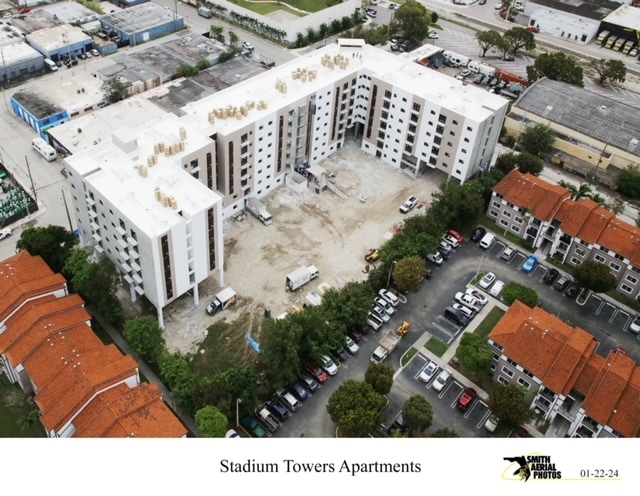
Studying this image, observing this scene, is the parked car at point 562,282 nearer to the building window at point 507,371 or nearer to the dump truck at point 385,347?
the building window at point 507,371

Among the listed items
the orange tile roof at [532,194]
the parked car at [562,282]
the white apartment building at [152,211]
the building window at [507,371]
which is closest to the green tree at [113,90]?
the white apartment building at [152,211]

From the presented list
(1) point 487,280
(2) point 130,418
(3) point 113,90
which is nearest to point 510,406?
(1) point 487,280

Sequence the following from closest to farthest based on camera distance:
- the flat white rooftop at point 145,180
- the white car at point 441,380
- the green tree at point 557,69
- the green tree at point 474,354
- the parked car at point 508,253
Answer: the flat white rooftop at point 145,180
the green tree at point 474,354
the white car at point 441,380
the parked car at point 508,253
the green tree at point 557,69

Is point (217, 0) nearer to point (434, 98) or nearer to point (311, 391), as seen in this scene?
point (434, 98)

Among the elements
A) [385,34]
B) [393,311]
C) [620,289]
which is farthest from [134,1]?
[620,289]

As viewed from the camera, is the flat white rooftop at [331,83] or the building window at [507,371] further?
the flat white rooftop at [331,83]
